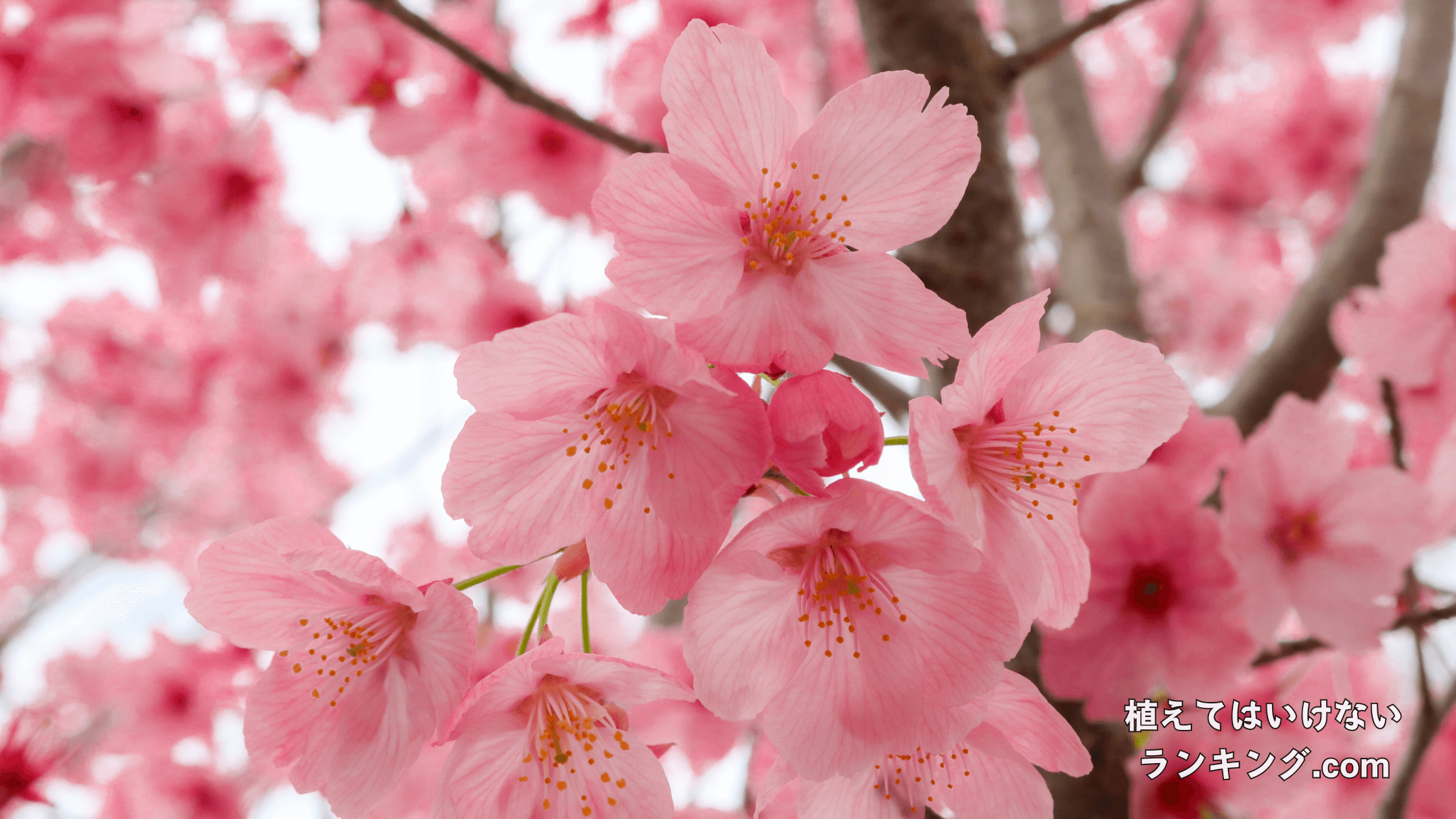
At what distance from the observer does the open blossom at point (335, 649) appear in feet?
1.80

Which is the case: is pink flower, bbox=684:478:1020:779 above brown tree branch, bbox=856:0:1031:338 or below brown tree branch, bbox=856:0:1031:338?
below

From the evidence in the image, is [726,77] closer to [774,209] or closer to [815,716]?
[774,209]

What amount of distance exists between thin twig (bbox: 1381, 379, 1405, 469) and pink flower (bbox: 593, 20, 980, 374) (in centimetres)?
85

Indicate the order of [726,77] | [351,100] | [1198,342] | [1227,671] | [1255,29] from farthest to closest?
1. [1198,342]
2. [1255,29]
3. [351,100]
4. [1227,671]
5. [726,77]

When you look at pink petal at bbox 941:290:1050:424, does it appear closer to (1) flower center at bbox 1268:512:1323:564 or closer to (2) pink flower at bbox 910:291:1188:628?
(2) pink flower at bbox 910:291:1188:628

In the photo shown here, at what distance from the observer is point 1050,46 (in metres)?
0.98

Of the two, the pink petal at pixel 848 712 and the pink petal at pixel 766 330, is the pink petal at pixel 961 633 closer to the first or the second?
the pink petal at pixel 848 712

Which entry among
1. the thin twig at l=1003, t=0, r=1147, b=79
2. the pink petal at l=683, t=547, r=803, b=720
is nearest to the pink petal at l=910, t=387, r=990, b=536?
the pink petal at l=683, t=547, r=803, b=720

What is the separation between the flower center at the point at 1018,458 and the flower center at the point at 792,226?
6.1 inches

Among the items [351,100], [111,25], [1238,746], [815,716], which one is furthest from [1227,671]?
[111,25]

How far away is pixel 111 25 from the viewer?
1.46 meters

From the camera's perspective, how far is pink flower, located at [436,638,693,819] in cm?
55

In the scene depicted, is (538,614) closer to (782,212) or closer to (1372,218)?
(782,212)

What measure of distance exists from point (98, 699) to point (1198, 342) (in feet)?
15.0
